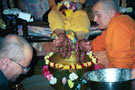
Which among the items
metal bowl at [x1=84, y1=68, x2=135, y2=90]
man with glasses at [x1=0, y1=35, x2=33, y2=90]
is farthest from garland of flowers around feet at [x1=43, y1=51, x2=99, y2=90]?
man with glasses at [x1=0, y1=35, x2=33, y2=90]

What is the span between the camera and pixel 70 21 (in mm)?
3041

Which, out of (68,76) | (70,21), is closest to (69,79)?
(68,76)

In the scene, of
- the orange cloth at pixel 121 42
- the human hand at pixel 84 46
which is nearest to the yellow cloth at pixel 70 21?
the human hand at pixel 84 46

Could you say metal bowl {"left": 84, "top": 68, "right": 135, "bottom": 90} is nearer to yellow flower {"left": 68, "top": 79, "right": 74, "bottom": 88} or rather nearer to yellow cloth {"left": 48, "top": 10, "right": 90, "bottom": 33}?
yellow flower {"left": 68, "top": 79, "right": 74, "bottom": 88}

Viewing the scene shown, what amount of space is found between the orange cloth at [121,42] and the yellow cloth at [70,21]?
2.39 ft

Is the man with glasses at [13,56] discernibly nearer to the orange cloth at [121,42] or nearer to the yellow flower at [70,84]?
the yellow flower at [70,84]

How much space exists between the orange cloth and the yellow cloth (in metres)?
0.73

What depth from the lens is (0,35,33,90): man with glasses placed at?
160cm

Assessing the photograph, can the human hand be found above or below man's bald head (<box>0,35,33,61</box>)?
below

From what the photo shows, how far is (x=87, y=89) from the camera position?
2.25 meters

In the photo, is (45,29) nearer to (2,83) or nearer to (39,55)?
(39,55)

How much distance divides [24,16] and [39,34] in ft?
1.32

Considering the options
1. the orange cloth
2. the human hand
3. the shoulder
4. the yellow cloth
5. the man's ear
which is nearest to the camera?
the man's ear

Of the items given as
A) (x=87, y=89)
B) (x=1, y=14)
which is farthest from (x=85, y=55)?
(x=1, y=14)
